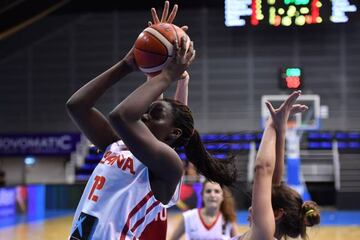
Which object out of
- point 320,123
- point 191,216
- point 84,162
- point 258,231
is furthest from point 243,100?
point 258,231

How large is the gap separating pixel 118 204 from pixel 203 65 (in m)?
15.9

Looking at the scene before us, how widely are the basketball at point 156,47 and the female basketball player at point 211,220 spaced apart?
2.49 m

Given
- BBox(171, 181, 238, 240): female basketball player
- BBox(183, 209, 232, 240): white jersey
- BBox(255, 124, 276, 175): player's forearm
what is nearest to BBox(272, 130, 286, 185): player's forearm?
BBox(255, 124, 276, 175): player's forearm

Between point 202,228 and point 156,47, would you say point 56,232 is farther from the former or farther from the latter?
point 156,47

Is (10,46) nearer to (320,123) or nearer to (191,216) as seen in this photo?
(320,123)

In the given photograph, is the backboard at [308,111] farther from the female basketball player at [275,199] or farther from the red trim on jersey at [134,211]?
the red trim on jersey at [134,211]

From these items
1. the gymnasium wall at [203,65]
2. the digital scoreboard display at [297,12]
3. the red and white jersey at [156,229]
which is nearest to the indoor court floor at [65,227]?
the digital scoreboard display at [297,12]

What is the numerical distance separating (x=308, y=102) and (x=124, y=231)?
46.1 feet

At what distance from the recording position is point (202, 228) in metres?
4.36

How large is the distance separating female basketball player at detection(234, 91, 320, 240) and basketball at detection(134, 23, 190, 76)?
1.53 ft

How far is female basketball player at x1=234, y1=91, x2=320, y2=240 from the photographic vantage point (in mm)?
2064

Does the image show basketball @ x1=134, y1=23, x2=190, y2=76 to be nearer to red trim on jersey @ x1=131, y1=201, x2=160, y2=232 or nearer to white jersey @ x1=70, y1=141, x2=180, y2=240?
white jersey @ x1=70, y1=141, x2=180, y2=240

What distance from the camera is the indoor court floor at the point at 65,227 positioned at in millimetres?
8945

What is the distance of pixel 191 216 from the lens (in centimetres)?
441
